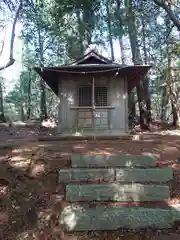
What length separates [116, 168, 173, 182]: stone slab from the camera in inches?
207

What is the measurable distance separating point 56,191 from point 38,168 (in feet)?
2.90

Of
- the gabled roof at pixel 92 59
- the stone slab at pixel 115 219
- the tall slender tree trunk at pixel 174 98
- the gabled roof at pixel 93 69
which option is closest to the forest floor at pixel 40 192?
the stone slab at pixel 115 219

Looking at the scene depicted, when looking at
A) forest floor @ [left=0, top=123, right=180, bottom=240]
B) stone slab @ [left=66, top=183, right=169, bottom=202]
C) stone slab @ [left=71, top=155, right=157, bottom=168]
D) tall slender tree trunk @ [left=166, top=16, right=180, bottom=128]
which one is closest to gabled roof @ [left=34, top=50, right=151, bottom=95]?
forest floor @ [left=0, top=123, right=180, bottom=240]

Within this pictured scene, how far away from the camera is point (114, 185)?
16.0 ft

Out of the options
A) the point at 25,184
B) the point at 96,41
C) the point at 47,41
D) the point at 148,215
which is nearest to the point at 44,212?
the point at 25,184

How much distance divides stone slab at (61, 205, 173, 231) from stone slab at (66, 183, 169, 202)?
0.40 meters

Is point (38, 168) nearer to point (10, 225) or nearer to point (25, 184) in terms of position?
point (25, 184)

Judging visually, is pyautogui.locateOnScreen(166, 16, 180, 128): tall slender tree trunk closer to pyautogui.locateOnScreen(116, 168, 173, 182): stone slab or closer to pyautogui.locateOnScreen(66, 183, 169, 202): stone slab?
pyautogui.locateOnScreen(116, 168, 173, 182): stone slab

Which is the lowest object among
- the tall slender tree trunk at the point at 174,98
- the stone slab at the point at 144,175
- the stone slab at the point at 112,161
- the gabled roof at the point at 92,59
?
the stone slab at the point at 144,175

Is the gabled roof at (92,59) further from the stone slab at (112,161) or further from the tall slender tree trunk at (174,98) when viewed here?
the stone slab at (112,161)

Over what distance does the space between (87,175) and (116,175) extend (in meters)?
0.62

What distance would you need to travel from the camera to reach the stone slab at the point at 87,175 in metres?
5.27

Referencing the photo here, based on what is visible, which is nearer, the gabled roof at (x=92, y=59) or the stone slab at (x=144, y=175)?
the stone slab at (x=144, y=175)

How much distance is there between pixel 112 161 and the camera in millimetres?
5789
